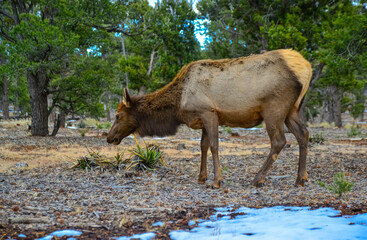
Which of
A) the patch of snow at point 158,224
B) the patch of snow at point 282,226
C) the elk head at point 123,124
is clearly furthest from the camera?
the elk head at point 123,124

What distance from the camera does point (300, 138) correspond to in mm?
7285

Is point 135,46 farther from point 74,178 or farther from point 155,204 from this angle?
point 155,204

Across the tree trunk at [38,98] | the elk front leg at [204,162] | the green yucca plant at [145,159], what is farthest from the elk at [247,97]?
the tree trunk at [38,98]

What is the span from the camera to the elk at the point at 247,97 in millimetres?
6878

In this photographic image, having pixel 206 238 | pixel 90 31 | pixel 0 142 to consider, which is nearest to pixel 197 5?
pixel 90 31

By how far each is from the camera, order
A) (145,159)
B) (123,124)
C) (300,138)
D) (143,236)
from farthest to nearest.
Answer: (145,159)
(123,124)
(300,138)
(143,236)

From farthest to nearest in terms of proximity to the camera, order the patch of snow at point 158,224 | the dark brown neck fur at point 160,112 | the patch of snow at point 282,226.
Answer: the dark brown neck fur at point 160,112 < the patch of snow at point 158,224 < the patch of snow at point 282,226

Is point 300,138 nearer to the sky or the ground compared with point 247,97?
nearer to the ground

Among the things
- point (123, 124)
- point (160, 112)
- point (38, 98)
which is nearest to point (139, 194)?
point (160, 112)

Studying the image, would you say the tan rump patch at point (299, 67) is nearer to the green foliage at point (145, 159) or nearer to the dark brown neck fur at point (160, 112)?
the dark brown neck fur at point (160, 112)

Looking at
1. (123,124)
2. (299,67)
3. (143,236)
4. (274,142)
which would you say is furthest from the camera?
(123,124)

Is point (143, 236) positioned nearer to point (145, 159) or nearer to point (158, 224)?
point (158, 224)

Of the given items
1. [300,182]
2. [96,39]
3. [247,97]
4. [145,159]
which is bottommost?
[300,182]

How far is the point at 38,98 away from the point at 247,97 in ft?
39.9
